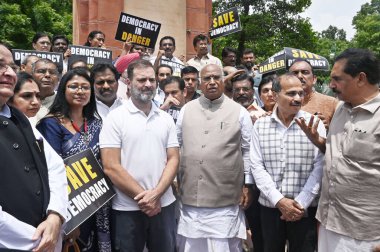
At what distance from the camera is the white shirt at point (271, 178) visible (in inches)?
162

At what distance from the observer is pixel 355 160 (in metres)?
3.38

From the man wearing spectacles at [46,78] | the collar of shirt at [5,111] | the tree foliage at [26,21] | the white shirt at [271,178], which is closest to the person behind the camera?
the collar of shirt at [5,111]

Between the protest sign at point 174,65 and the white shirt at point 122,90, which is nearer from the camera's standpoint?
the white shirt at point 122,90

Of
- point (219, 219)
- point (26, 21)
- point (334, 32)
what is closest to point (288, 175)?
point (219, 219)

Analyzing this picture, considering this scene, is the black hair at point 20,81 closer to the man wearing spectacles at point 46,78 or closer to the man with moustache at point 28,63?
the man wearing spectacles at point 46,78

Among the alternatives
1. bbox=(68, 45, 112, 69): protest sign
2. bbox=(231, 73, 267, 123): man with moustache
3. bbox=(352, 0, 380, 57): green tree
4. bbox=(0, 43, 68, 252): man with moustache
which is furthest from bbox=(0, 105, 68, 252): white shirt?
bbox=(352, 0, 380, 57): green tree

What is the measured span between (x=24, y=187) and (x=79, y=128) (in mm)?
1428

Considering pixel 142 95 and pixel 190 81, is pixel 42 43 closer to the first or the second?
pixel 190 81

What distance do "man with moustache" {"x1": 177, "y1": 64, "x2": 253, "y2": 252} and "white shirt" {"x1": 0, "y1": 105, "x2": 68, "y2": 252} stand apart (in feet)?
5.38

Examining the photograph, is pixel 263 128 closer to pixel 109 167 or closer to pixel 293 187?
pixel 293 187

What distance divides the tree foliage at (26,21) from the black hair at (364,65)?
19.1m

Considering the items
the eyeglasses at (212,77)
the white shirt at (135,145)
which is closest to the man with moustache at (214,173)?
the eyeglasses at (212,77)

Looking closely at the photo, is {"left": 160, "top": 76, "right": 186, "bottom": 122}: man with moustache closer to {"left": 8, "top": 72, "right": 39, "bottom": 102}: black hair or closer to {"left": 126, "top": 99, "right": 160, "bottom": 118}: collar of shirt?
{"left": 126, "top": 99, "right": 160, "bottom": 118}: collar of shirt

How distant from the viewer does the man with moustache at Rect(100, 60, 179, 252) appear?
156 inches
